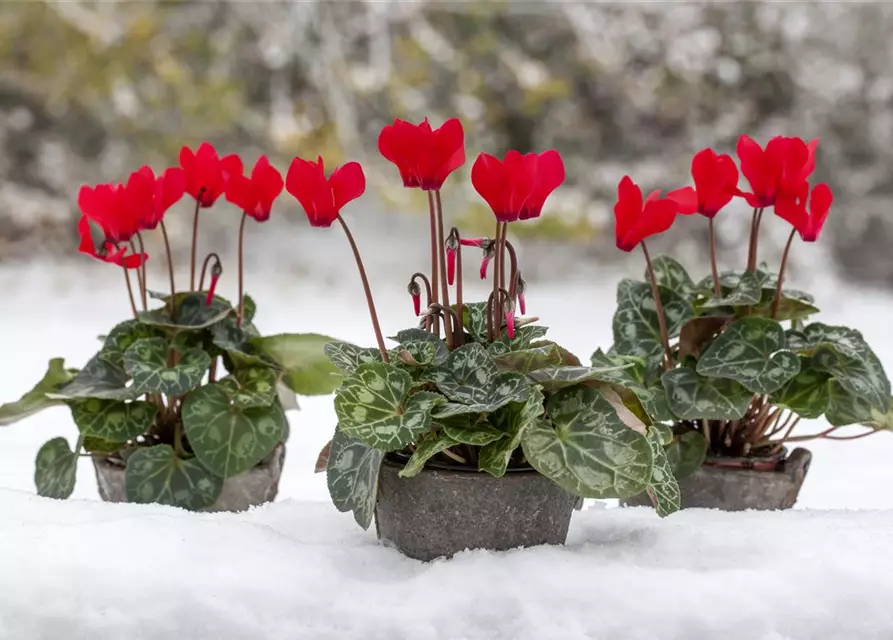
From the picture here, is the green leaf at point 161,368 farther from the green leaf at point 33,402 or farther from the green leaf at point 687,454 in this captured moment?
the green leaf at point 687,454

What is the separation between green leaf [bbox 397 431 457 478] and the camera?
883mm

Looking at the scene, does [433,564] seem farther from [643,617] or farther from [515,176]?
[515,176]

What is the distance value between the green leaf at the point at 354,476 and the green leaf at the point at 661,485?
25cm

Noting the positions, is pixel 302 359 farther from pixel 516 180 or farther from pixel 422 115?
pixel 422 115

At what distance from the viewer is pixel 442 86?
14.4ft

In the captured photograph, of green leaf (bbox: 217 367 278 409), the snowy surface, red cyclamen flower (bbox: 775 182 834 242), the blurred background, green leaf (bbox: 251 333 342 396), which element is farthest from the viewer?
the blurred background

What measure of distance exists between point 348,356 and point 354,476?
108 millimetres

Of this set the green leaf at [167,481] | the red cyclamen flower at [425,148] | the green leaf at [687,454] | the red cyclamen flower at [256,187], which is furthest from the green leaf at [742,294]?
the green leaf at [167,481]

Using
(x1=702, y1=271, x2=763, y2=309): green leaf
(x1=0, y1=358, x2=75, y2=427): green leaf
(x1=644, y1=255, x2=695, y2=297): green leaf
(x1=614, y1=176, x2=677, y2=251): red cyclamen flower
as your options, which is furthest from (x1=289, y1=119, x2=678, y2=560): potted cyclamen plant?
(x1=0, y1=358, x2=75, y2=427): green leaf

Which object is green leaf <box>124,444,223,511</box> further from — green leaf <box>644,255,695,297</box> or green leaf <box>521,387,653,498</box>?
green leaf <box>644,255,695,297</box>

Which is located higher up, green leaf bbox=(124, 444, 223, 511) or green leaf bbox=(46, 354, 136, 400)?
green leaf bbox=(46, 354, 136, 400)

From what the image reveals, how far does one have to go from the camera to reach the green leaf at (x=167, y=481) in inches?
47.6

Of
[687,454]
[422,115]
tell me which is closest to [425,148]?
[687,454]

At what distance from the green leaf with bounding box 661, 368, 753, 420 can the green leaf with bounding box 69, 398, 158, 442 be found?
61 centimetres
